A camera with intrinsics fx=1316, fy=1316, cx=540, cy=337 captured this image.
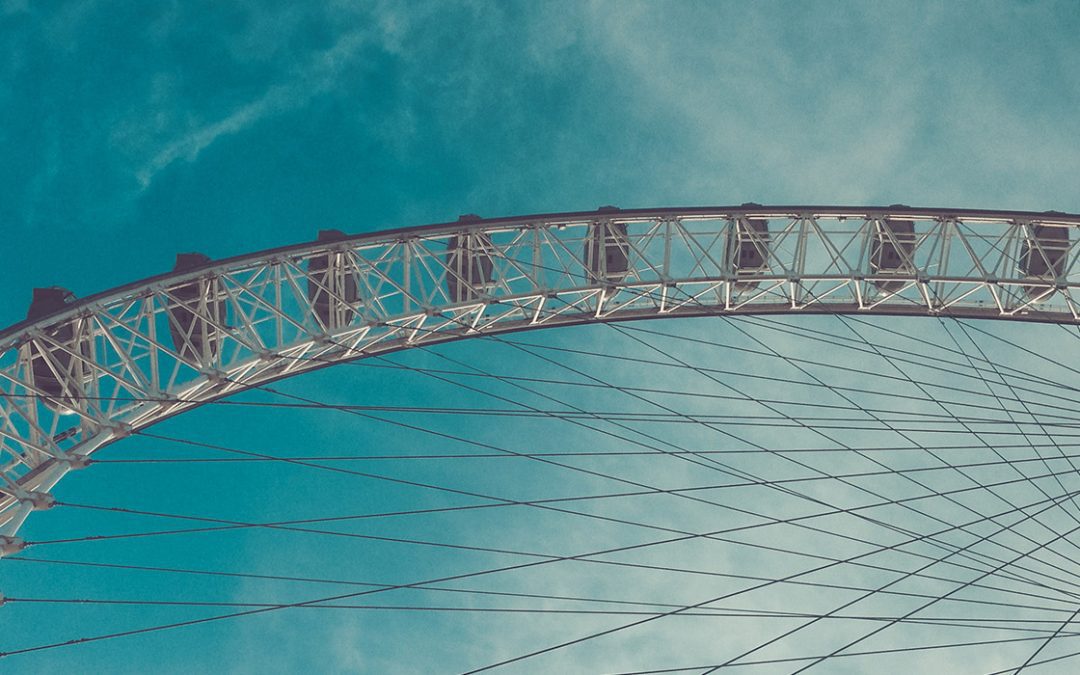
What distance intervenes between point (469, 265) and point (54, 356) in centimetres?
776

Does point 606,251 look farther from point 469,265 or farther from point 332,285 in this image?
point 332,285

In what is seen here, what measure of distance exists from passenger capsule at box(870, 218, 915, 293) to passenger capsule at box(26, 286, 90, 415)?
15.2 meters

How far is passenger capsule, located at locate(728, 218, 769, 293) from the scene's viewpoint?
26188 millimetres

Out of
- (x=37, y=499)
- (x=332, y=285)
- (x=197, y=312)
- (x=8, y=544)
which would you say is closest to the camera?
(x=8, y=544)

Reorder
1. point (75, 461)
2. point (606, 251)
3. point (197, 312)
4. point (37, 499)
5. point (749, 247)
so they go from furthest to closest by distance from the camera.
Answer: point (749, 247) → point (606, 251) → point (197, 312) → point (75, 461) → point (37, 499)

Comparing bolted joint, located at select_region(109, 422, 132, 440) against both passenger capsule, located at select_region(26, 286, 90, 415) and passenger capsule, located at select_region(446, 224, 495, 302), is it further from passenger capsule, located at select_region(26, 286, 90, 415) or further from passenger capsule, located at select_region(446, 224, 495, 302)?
passenger capsule, located at select_region(446, 224, 495, 302)

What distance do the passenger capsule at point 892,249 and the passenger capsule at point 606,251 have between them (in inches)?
197

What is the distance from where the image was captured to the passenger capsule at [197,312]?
23.0 m

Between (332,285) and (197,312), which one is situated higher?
(332,285)

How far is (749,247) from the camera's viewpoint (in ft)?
86.6

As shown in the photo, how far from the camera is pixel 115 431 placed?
71.1 ft

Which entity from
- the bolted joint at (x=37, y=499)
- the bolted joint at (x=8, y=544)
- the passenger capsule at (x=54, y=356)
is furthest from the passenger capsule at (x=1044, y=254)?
the bolted joint at (x=8, y=544)

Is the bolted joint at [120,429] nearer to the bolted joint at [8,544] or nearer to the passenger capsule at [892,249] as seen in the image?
the bolted joint at [8,544]

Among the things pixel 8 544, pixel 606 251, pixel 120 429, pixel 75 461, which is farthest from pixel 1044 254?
pixel 8 544
